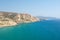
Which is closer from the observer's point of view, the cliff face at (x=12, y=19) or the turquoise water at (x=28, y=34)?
the turquoise water at (x=28, y=34)

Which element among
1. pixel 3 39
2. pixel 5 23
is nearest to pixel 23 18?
pixel 5 23

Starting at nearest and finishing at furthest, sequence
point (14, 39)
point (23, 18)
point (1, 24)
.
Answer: point (14, 39), point (1, 24), point (23, 18)

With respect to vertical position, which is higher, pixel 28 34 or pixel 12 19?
pixel 28 34

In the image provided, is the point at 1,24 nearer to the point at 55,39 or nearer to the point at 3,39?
the point at 3,39

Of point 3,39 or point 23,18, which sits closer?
point 3,39

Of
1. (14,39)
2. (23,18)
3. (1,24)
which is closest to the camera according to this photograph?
(14,39)

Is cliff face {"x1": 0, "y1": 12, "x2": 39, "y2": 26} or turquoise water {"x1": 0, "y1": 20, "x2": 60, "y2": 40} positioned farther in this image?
cliff face {"x1": 0, "y1": 12, "x2": 39, "y2": 26}

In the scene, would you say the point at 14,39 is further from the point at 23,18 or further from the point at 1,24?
the point at 23,18

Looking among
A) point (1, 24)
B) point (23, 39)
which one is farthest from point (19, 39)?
point (1, 24)

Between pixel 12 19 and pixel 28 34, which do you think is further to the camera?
pixel 12 19
